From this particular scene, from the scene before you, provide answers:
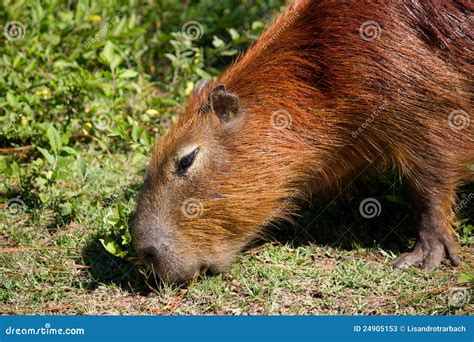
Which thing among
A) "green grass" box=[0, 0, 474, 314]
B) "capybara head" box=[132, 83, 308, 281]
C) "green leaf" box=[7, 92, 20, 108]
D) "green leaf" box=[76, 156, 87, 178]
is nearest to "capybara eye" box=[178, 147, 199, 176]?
"capybara head" box=[132, 83, 308, 281]


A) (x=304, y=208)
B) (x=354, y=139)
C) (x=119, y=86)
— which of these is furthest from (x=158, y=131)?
(x=354, y=139)

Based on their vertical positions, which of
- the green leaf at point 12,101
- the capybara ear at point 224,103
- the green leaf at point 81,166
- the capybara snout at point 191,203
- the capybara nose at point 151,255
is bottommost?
the green leaf at point 12,101

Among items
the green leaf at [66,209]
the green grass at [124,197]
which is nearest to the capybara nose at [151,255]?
the green grass at [124,197]

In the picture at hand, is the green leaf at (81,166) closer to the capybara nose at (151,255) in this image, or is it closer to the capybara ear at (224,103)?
the capybara nose at (151,255)

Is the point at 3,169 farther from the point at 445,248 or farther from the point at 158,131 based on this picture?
the point at 445,248

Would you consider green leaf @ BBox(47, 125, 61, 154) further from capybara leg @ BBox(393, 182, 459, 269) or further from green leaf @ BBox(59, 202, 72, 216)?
capybara leg @ BBox(393, 182, 459, 269)

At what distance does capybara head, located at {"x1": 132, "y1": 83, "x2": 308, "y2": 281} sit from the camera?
5.29 m

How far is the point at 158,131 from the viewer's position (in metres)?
7.62

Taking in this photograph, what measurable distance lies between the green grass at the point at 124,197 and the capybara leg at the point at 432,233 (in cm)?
10

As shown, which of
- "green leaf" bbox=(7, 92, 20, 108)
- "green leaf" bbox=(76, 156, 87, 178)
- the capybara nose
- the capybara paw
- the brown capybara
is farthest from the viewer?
"green leaf" bbox=(7, 92, 20, 108)

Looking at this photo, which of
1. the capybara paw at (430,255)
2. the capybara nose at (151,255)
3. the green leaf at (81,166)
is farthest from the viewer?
the green leaf at (81,166)

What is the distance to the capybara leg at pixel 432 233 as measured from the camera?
18.3ft

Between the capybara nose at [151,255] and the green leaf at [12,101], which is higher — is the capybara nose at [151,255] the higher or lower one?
the higher one

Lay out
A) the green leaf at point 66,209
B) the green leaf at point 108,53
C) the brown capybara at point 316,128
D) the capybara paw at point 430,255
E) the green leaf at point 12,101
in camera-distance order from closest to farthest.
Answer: the brown capybara at point 316,128 → the capybara paw at point 430,255 → the green leaf at point 66,209 → the green leaf at point 12,101 → the green leaf at point 108,53
